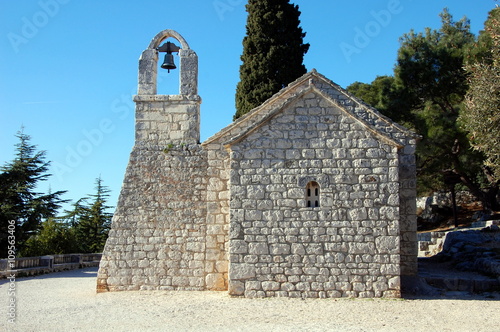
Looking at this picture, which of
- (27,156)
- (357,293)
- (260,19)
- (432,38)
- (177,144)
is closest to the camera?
(357,293)

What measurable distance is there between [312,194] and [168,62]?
5259 millimetres

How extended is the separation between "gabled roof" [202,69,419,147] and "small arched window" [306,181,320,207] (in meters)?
1.79

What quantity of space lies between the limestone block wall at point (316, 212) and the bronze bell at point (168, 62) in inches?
125

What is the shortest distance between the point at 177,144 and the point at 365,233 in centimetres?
528

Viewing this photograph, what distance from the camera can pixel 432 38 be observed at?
26.0 meters

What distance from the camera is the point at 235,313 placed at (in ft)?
30.3

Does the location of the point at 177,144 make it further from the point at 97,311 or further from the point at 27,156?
the point at 27,156

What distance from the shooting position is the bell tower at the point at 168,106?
493 inches

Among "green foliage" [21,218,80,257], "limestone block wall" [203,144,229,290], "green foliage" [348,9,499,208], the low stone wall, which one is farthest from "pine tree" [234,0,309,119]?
"green foliage" [21,218,80,257]

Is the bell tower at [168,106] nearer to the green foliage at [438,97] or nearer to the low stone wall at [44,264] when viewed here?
the low stone wall at [44,264]

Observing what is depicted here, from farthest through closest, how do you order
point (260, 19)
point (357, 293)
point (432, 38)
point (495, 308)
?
point (432, 38) → point (260, 19) → point (357, 293) → point (495, 308)

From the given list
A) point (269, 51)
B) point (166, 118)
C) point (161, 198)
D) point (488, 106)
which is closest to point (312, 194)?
point (161, 198)

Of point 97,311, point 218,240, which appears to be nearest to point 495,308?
point 218,240

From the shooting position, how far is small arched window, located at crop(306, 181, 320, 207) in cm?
1089
